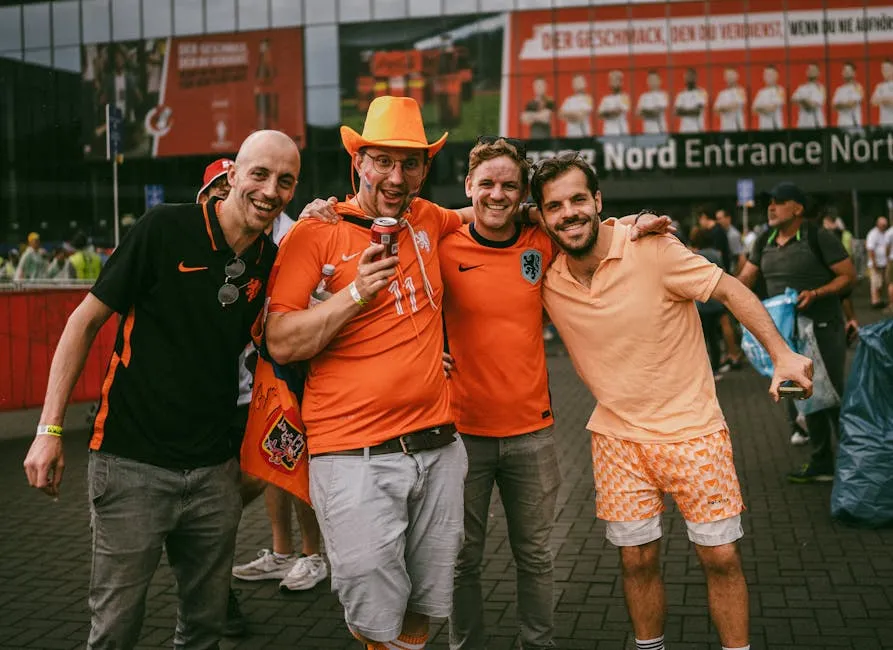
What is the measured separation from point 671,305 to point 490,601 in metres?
2.06

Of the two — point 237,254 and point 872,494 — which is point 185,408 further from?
point 872,494

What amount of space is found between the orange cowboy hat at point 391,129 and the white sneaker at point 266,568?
2835mm

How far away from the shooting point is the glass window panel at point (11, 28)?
4547 cm

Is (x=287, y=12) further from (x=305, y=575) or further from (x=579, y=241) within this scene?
(x=579, y=241)

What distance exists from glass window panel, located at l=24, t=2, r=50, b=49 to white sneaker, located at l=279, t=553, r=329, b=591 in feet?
148

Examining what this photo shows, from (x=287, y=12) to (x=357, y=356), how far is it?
40675 mm

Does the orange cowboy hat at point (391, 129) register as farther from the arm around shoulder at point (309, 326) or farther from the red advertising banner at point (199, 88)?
the red advertising banner at point (199, 88)

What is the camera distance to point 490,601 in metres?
4.98

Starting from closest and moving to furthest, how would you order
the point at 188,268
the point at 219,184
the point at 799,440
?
1. the point at 188,268
2. the point at 219,184
3. the point at 799,440

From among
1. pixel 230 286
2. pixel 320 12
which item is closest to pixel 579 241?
pixel 230 286

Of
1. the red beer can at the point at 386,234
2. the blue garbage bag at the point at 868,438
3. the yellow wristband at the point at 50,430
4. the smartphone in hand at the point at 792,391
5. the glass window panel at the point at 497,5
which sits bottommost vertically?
the blue garbage bag at the point at 868,438

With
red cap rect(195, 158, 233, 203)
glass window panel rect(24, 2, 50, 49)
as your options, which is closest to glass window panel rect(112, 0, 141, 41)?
glass window panel rect(24, 2, 50, 49)

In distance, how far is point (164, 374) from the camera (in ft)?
10.4

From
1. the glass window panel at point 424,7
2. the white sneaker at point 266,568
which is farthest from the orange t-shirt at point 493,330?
the glass window panel at point 424,7
